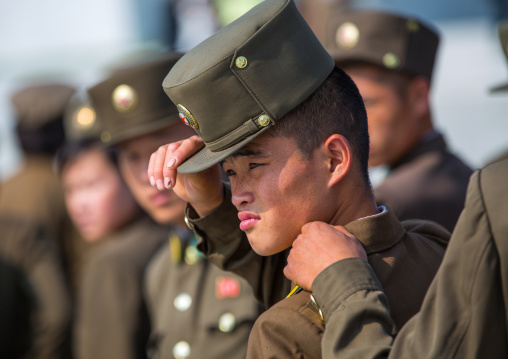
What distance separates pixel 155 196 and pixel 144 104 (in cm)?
43

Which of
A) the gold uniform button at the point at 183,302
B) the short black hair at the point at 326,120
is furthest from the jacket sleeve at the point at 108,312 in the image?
the short black hair at the point at 326,120

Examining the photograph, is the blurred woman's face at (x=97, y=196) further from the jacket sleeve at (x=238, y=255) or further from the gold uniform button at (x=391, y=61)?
the jacket sleeve at (x=238, y=255)

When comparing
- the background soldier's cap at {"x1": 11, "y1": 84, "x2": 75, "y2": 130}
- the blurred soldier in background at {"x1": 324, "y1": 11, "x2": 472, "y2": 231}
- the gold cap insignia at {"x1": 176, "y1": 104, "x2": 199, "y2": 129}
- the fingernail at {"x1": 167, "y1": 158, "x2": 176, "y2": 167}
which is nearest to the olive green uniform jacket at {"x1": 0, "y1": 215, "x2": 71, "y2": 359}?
the background soldier's cap at {"x1": 11, "y1": 84, "x2": 75, "y2": 130}

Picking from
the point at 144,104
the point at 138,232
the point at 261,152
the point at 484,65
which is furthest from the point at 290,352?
the point at 484,65

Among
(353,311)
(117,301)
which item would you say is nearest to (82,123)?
(117,301)

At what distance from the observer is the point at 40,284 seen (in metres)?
4.83

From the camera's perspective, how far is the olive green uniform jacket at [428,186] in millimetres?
3195

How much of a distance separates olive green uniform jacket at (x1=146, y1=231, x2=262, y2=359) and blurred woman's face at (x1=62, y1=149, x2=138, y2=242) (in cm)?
113

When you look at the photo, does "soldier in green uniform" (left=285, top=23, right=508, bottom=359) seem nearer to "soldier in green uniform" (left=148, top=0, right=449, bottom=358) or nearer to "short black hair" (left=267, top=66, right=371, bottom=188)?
"soldier in green uniform" (left=148, top=0, right=449, bottom=358)

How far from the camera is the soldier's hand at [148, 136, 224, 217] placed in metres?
2.13

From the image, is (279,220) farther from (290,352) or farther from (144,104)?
(144,104)

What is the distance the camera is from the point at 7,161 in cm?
894

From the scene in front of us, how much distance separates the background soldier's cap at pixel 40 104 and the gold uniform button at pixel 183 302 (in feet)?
9.33

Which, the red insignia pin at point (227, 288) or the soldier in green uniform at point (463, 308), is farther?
the red insignia pin at point (227, 288)
